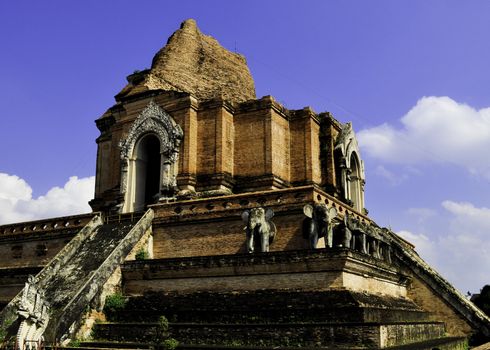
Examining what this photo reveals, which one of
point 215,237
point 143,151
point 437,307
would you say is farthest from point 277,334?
point 143,151

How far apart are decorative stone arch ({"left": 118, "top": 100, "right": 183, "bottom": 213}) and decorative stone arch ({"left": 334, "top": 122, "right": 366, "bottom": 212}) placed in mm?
6591

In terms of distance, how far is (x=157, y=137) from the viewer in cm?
2225

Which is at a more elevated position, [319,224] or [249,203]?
[249,203]

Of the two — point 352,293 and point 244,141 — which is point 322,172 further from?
point 352,293

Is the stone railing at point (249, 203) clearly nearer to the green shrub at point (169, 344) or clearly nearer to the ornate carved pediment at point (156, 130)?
the ornate carved pediment at point (156, 130)

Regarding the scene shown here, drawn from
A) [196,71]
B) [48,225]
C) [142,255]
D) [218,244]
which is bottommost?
[142,255]

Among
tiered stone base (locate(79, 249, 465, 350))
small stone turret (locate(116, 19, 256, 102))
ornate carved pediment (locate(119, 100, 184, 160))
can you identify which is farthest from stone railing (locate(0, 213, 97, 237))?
small stone turret (locate(116, 19, 256, 102))

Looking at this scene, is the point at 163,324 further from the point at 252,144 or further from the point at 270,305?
the point at 252,144

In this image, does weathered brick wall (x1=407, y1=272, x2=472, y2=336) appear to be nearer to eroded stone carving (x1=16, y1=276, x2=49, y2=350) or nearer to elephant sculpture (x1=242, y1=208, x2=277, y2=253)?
elephant sculpture (x1=242, y1=208, x2=277, y2=253)

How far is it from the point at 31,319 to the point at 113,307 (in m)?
2.41

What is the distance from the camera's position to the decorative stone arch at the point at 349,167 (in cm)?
2291

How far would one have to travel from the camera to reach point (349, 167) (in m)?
23.3

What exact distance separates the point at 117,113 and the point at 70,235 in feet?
22.7

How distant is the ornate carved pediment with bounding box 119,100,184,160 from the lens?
21.5 metres
